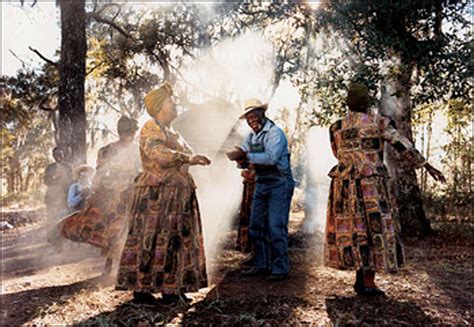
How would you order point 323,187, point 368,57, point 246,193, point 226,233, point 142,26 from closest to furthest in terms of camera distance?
point 246,193 < point 368,57 < point 226,233 < point 323,187 < point 142,26

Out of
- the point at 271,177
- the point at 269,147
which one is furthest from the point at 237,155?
the point at 271,177

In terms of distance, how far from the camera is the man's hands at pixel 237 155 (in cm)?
464

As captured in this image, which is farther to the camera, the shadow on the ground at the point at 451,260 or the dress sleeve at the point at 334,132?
the dress sleeve at the point at 334,132

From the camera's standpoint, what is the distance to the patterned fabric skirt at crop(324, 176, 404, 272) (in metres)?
4.07

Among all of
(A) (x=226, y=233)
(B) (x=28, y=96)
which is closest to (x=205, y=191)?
(A) (x=226, y=233)

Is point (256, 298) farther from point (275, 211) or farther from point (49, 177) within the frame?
point (49, 177)

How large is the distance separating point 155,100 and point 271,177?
62.1 inches

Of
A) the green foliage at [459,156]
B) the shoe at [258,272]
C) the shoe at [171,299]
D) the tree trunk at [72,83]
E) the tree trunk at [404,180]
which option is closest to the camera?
the shoe at [171,299]

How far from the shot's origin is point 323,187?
11.7 meters

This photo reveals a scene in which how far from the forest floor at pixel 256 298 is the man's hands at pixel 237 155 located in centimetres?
130

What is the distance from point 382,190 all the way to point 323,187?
7523 millimetres

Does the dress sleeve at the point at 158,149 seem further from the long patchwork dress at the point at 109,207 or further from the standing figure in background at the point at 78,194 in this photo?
the standing figure in background at the point at 78,194

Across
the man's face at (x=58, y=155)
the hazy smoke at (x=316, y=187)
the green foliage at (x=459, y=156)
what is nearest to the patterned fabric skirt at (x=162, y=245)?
the man's face at (x=58, y=155)

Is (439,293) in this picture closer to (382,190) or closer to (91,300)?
(382,190)
